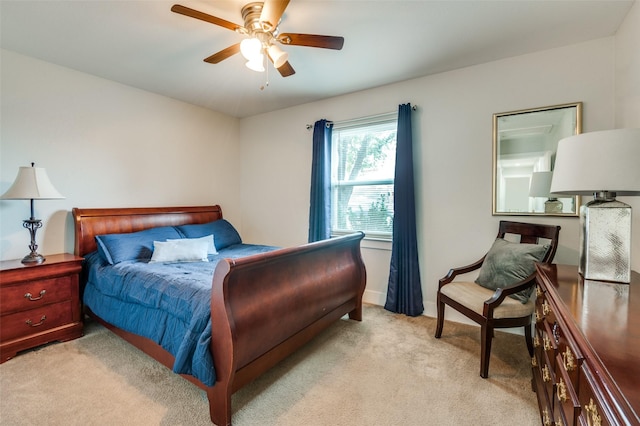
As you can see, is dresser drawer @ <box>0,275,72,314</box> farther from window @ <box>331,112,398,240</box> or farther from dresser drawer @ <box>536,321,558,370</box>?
dresser drawer @ <box>536,321,558,370</box>

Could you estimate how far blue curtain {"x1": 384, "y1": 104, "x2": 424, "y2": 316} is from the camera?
302 cm

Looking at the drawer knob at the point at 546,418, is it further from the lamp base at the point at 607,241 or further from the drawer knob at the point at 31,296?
the drawer knob at the point at 31,296

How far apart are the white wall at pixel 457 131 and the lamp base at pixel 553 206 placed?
9 cm

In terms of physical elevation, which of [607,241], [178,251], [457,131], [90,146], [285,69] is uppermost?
[285,69]

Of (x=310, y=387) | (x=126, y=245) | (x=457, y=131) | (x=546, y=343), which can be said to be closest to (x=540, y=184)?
(x=457, y=131)

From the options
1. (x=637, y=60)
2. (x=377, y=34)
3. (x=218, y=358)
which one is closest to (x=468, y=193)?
(x=637, y=60)

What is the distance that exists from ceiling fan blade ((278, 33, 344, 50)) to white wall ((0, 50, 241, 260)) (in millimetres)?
2363

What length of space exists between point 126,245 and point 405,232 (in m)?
2.74

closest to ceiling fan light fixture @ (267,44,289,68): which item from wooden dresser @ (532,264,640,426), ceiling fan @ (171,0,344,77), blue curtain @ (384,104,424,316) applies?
ceiling fan @ (171,0,344,77)

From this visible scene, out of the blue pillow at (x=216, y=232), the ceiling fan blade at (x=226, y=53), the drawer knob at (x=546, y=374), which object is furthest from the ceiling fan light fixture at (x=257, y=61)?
the drawer knob at (x=546, y=374)

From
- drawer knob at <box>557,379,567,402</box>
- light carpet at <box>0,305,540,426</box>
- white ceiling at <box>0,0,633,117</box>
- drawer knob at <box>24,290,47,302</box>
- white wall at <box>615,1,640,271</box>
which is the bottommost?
light carpet at <box>0,305,540,426</box>

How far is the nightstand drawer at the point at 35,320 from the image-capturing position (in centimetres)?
220

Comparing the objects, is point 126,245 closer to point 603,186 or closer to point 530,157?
point 603,186

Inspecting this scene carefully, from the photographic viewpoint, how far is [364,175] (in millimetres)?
3547
